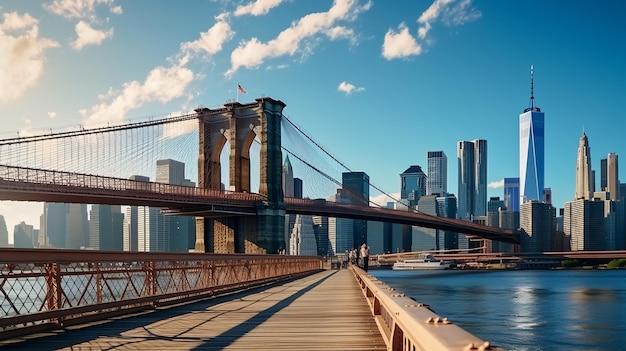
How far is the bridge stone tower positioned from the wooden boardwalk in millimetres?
47801

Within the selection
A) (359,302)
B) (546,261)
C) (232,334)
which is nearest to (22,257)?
(232,334)

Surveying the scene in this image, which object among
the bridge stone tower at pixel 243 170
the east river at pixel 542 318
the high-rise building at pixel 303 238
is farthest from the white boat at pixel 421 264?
the east river at pixel 542 318

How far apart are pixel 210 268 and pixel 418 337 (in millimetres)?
13687

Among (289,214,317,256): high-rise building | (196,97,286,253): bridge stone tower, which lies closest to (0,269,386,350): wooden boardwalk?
(196,97,286,253): bridge stone tower

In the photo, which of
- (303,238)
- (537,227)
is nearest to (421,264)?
(303,238)

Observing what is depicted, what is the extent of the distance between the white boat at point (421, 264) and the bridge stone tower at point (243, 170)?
323 ft

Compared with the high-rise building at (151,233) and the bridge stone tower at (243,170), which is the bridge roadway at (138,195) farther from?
the high-rise building at (151,233)

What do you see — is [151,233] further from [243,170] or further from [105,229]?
[243,170]

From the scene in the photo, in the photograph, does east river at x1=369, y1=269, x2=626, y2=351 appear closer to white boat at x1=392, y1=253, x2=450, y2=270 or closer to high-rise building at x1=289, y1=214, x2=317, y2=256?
high-rise building at x1=289, y1=214, x2=317, y2=256

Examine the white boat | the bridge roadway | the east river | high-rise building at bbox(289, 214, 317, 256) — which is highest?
the bridge roadway

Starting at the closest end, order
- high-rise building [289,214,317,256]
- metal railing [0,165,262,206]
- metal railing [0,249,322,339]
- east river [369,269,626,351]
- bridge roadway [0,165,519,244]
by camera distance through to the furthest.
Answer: metal railing [0,249,322,339], east river [369,269,626,351], metal railing [0,165,262,206], bridge roadway [0,165,519,244], high-rise building [289,214,317,256]

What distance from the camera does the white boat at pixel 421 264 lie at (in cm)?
15519

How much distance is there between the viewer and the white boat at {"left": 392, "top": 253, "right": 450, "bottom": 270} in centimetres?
15519

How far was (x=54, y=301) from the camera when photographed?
873cm
